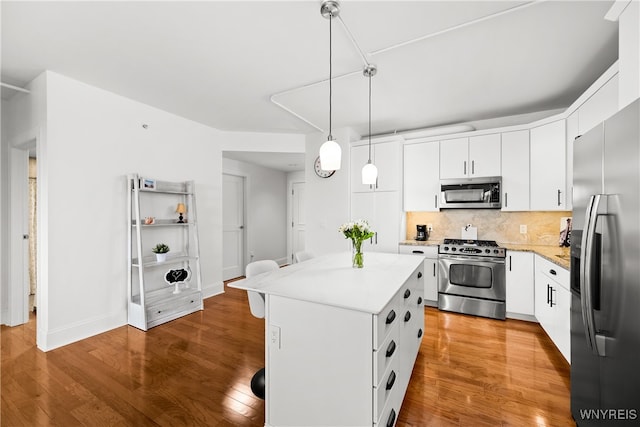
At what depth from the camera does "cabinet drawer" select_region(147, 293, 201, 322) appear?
321cm

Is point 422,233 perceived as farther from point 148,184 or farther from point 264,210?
point 148,184

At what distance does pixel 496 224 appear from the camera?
3943mm

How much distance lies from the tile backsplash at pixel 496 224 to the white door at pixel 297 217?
3160 mm

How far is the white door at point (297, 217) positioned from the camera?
700cm

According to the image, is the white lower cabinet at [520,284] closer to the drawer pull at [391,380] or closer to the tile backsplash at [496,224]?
the tile backsplash at [496,224]

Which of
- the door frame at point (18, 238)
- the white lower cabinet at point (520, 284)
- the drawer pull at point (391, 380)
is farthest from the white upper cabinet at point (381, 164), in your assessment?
the door frame at point (18, 238)

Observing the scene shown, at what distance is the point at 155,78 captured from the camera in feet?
9.17

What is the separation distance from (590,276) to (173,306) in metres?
3.86

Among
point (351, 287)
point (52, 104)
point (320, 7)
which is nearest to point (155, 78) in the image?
point (52, 104)

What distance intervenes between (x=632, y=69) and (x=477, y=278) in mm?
2560

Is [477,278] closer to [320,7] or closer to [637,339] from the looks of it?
[637,339]

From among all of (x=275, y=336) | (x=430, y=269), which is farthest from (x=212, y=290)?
(x=430, y=269)

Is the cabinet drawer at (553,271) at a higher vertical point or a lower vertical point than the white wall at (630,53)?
lower

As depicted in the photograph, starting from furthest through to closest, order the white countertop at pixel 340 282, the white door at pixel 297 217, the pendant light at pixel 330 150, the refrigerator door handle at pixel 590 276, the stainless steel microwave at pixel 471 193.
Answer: the white door at pixel 297 217
the stainless steel microwave at pixel 471 193
the pendant light at pixel 330 150
the white countertop at pixel 340 282
the refrigerator door handle at pixel 590 276
